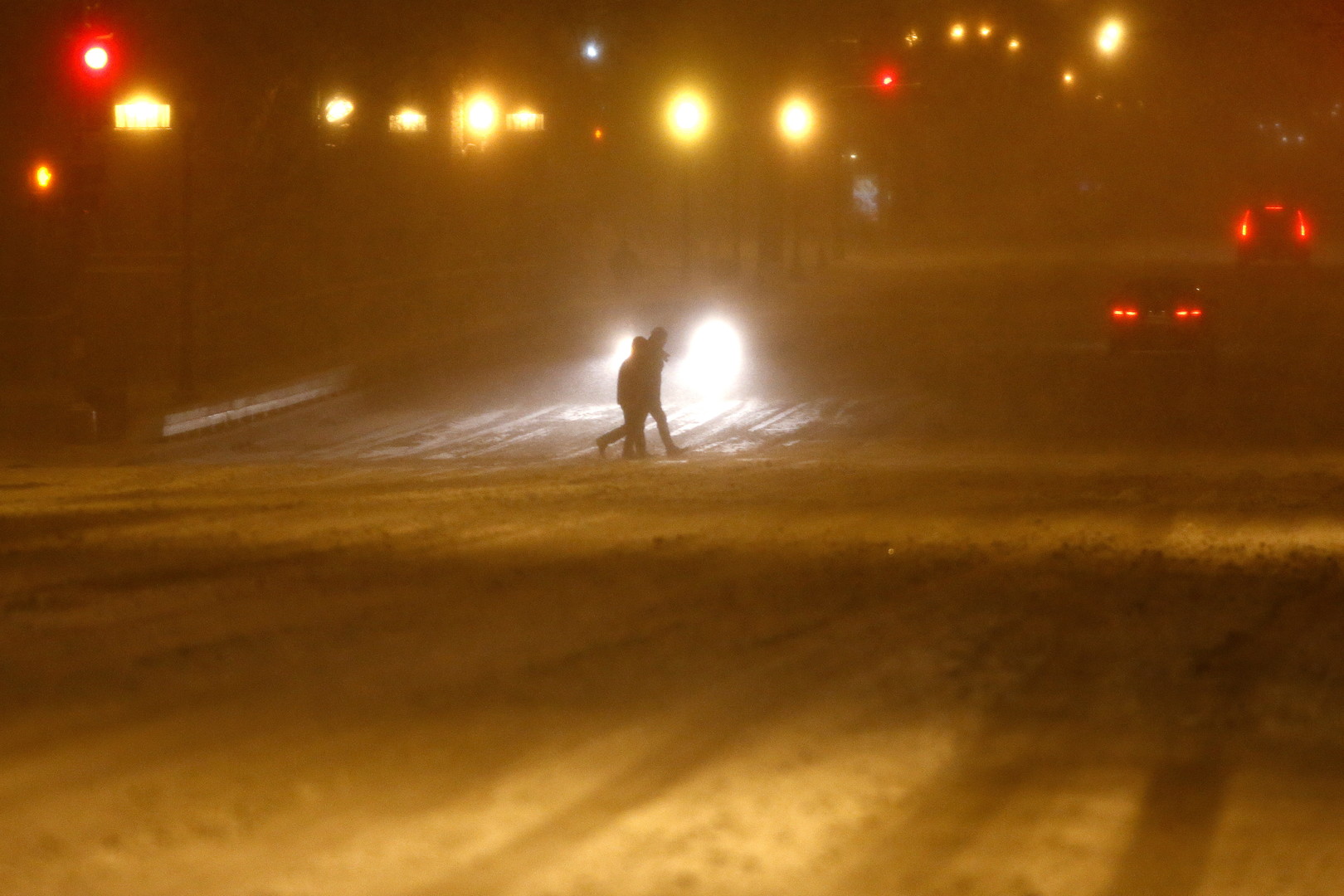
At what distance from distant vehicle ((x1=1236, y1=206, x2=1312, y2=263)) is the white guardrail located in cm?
2853

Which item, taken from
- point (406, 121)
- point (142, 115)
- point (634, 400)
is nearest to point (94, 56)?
point (634, 400)

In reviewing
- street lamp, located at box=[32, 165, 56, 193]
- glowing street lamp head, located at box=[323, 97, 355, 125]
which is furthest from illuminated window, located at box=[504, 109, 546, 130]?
street lamp, located at box=[32, 165, 56, 193]

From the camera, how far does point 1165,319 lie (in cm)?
2944

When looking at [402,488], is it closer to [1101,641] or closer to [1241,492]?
[1241,492]

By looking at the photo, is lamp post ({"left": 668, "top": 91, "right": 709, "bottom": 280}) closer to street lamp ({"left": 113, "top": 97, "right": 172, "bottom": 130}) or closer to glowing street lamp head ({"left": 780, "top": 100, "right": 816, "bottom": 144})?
glowing street lamp head ({"left": 780, "top": 100, "right": 816, "bottom": 144})

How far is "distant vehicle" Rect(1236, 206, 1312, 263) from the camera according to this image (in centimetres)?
4684

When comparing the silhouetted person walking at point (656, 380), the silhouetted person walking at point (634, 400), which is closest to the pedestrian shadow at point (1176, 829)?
the silhouetted person walking at point (634, 400)

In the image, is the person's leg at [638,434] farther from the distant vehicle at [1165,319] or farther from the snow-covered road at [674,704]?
the distant vehicle at [1165,319]

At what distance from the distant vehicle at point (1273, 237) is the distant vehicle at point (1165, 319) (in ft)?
61.5

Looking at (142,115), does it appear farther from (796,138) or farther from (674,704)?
(674,704)

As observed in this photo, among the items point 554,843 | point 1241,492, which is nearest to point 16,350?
point 1241,492

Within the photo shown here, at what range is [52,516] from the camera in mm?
14414

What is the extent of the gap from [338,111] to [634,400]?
18.4m

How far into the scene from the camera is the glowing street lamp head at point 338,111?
3575 centimetres
